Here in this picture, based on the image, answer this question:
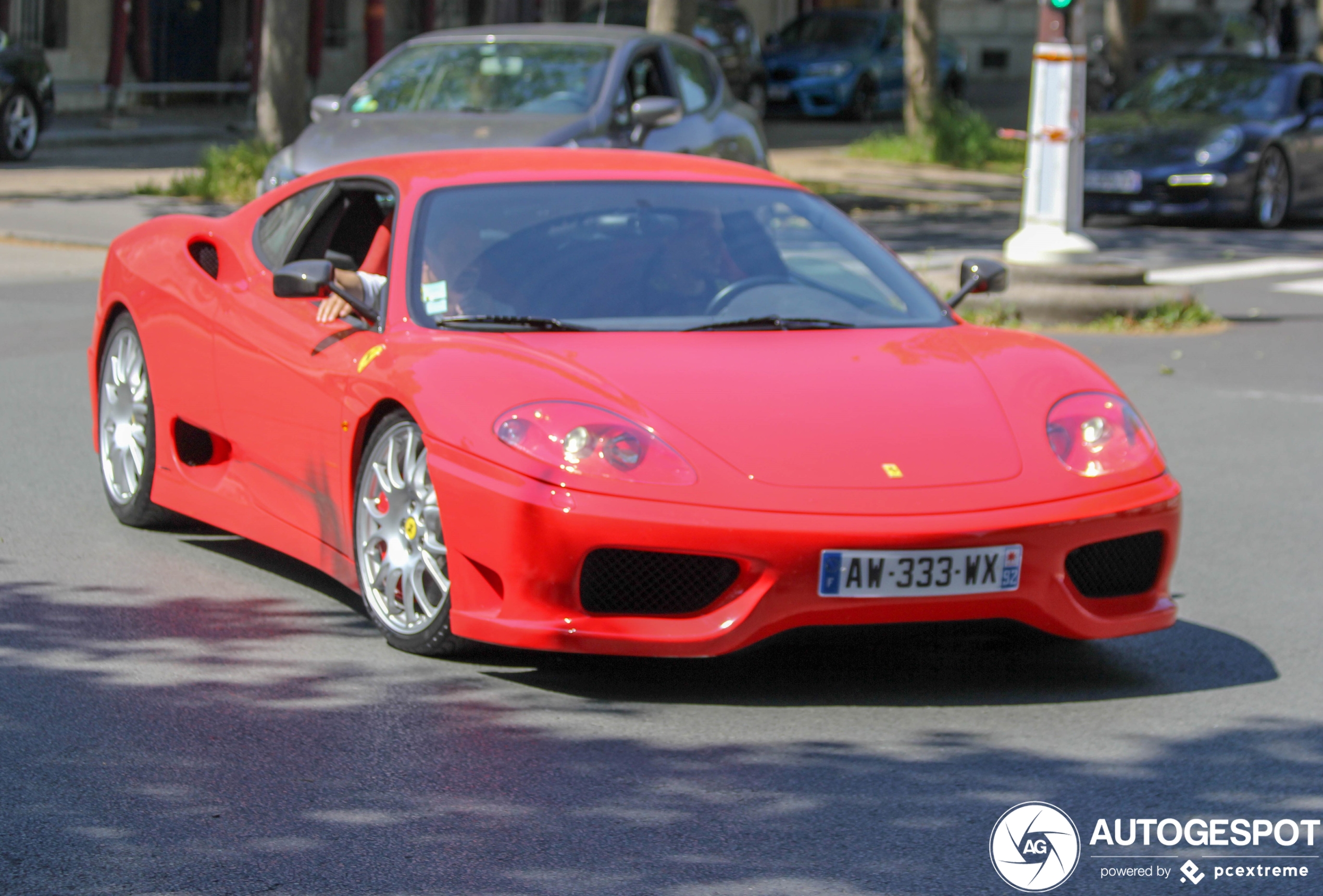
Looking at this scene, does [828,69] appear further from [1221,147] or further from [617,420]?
[617,420]

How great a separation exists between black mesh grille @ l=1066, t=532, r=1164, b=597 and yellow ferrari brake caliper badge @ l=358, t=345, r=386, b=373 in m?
1.92

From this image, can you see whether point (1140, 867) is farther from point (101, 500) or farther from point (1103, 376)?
point (101, 500)

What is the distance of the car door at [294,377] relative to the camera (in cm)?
576

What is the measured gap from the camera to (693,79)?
50.6ft

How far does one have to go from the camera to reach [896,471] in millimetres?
5078

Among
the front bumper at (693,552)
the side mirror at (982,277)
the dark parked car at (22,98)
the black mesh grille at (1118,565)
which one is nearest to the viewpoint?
the front bumper at (693,552)

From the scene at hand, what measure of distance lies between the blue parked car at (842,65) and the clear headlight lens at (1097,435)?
94.4 feet

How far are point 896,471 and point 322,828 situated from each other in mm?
1734

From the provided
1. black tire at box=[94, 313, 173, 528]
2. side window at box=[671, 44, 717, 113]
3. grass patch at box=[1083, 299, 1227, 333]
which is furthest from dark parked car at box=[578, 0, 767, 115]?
black tire at box=[94, 313, 173, 528]

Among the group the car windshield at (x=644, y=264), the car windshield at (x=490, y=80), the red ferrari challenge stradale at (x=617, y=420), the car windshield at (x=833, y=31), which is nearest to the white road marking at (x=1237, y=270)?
the car windshield at (x=490, y=80)

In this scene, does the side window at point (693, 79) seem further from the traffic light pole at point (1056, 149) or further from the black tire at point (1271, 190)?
the black tire at point (1271, 190)

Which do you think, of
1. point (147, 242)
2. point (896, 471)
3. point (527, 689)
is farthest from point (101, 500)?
point (896, 471)

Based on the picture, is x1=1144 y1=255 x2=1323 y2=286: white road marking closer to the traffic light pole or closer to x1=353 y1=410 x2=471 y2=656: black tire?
the traffic light pole

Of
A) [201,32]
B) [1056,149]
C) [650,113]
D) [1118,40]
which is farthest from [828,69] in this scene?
[1056,149]
